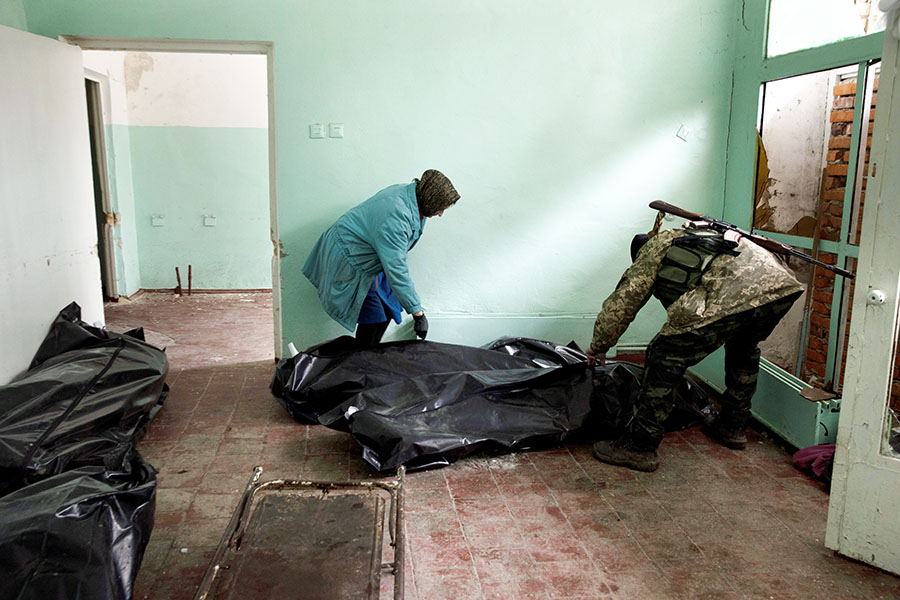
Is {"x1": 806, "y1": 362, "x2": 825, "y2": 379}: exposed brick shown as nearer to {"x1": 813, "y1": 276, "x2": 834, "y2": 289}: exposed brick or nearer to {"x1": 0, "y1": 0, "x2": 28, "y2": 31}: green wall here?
{"x1": 813, "y1": 276, "x2": 834, "y2": 289}: exposed brick

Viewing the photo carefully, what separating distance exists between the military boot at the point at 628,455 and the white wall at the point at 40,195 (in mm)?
2863

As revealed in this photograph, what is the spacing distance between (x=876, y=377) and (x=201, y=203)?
584cm

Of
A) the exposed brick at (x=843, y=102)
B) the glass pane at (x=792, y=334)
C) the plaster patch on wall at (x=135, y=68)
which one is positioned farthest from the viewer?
the plaster patch on wall at (x=135, y=68)

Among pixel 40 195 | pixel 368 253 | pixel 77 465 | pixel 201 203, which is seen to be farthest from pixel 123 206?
pixel 77 465

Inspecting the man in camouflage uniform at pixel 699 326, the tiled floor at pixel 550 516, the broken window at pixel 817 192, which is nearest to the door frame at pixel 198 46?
the tiled floor at pixel 550 516

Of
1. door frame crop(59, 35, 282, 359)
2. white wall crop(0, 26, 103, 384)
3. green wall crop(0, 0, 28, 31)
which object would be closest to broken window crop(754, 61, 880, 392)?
door frame crop(59, 35, 282, 359)

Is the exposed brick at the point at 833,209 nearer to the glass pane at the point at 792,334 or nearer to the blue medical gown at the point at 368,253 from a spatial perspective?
the glass pane at the point at 792,334

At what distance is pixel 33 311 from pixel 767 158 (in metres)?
4.07

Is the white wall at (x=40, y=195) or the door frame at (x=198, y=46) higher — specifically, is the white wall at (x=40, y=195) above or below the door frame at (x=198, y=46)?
below

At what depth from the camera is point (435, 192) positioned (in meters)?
3.61

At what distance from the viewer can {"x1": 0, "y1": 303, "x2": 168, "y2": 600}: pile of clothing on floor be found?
177cm

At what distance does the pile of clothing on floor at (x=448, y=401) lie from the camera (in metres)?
3.04

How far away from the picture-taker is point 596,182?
4344 millimetres

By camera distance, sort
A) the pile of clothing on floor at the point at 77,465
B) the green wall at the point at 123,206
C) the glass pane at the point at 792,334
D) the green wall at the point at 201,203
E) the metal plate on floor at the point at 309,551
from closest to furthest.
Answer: the pile of clothing on floor at the point at 77,465, the metal plate on floor at the point at 309,551, the glass pane at the point at 792,334, the green wall at the point at 123,206, the green wall at the point at 201,203
